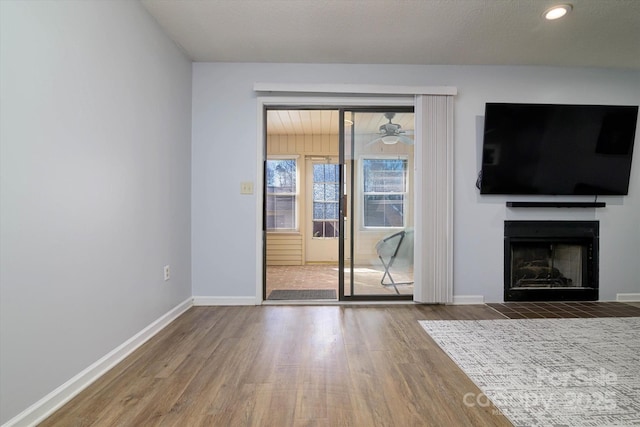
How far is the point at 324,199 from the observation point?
5.90 metres

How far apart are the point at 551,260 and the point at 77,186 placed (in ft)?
13.7

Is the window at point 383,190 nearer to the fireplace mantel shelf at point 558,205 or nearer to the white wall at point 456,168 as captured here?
the white wall at point 456,168

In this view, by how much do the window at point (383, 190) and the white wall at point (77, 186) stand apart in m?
1.90

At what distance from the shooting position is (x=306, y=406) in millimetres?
1534

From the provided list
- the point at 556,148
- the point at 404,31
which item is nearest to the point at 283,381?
the point at 404,31

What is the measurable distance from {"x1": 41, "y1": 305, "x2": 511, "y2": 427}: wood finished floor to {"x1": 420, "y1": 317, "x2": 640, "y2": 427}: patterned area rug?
145mm

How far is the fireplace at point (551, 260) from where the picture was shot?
3.27m

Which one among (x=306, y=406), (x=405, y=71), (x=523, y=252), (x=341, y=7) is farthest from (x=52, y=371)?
(x=523, y=252)

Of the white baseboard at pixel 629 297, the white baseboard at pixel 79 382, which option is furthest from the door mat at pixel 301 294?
the white baseboard at pixel 629 297

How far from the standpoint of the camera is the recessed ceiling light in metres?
2.25

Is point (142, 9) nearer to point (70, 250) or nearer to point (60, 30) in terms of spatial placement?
point (60, 30)

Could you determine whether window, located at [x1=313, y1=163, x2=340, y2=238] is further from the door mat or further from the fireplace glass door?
the fireplace glass door

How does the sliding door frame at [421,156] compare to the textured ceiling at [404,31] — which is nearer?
the textured ceiling at [404,31]

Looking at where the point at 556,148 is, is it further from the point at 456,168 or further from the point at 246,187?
the point at 246,187
